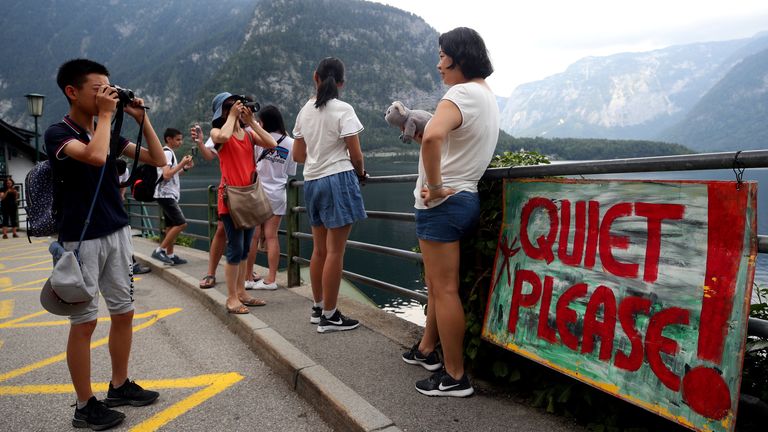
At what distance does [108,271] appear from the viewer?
2.60 metres

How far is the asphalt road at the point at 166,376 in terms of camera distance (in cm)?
269

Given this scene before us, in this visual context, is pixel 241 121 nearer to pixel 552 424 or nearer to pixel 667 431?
pixel 552 424

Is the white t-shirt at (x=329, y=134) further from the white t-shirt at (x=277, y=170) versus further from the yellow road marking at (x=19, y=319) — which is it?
the yellow road marking at (x=19, y=319)

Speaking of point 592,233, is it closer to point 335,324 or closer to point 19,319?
point 335,324

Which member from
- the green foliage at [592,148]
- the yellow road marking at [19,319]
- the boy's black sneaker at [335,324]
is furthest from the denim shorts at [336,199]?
the green foliage at [592,148]

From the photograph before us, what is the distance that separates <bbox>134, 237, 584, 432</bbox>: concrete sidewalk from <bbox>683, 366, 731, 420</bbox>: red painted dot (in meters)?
0.64

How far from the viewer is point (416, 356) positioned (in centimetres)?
312

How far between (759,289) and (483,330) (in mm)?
1259

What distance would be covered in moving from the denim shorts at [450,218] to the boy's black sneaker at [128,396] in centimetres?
191

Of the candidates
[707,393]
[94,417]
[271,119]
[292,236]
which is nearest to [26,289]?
[292,236]

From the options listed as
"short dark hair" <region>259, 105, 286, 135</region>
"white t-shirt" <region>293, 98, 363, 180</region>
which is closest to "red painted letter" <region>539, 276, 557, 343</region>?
"white t-shirt" <region>293, 98, 363, 180</region>

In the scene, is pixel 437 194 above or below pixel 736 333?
above

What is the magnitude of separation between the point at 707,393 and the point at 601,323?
0.46m

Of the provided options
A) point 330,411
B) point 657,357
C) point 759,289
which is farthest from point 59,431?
point 759,289
